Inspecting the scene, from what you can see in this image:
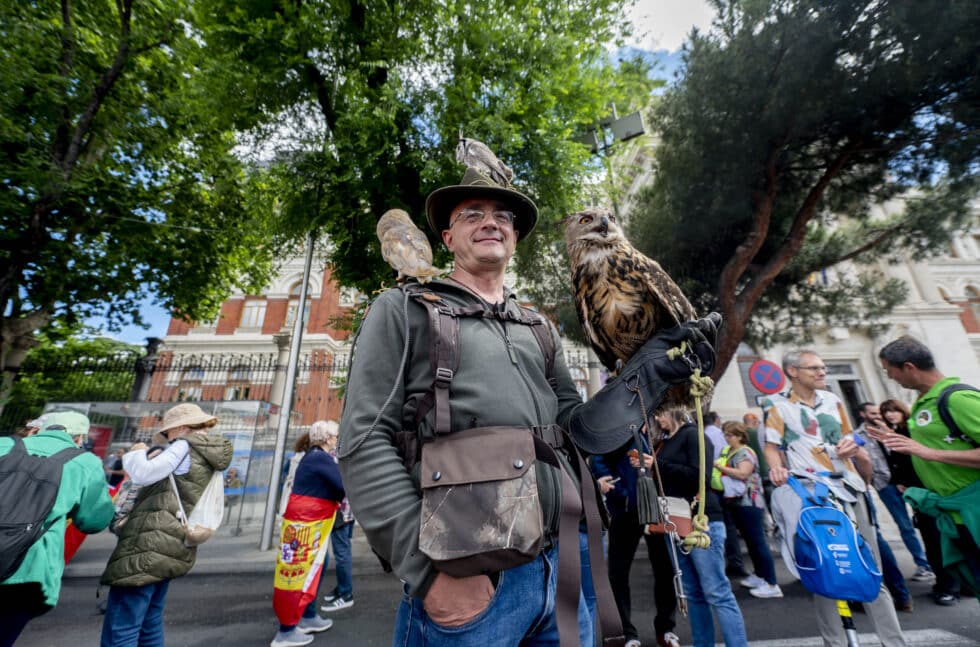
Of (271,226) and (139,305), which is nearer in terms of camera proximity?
(271,226)

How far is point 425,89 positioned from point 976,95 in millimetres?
8795

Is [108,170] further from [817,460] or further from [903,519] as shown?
[903,519]

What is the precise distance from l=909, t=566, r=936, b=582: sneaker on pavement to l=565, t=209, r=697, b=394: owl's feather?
7.34m

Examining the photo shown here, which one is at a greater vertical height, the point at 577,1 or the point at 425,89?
the point at 577,1

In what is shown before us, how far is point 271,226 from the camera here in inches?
311

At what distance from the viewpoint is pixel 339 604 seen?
5.12 meters

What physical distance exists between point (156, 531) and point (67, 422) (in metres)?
1.37

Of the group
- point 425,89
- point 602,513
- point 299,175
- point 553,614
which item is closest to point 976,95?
point 425,89

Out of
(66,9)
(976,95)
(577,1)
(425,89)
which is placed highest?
(66,9)

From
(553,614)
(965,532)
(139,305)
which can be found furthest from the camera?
(139,305)

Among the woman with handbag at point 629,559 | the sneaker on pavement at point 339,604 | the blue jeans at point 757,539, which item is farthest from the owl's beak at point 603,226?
the sneaker on pavement at point 339,604

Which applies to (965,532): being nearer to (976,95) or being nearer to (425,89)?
(976,95)

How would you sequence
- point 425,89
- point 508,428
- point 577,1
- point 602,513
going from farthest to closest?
point 577,1 < point 425,89 < point 602,513 < point 508,428

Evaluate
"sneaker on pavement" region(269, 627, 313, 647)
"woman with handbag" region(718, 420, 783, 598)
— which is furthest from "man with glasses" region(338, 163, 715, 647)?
"woman with handbag" region(718, 420, 783, 598)
